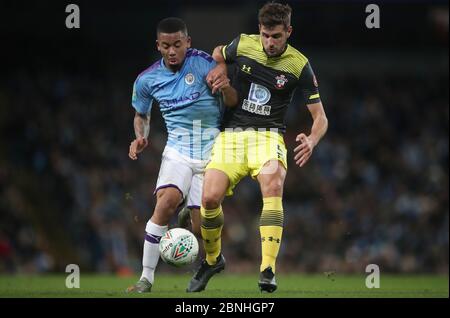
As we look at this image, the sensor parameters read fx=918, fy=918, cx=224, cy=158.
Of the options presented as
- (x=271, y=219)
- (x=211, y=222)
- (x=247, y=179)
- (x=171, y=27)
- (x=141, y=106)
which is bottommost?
(x=247, y=179)

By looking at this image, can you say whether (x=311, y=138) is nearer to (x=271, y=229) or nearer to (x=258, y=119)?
(x=258, y=119)

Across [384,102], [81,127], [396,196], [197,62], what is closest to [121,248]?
[81,127]

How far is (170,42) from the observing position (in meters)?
9.17

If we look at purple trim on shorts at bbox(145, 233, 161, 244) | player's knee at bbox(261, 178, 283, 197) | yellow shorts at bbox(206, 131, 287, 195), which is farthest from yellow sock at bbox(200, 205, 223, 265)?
player's knee at bbox(261, 178, 283, 197)

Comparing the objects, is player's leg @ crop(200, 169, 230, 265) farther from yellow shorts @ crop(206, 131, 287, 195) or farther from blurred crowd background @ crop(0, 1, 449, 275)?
blurred crowd background @ crop(0, 1, 449, 275)

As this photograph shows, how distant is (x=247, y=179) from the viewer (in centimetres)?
2056

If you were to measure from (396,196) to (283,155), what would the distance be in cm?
1167

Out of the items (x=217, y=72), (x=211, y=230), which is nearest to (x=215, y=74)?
(x=217, y=72)

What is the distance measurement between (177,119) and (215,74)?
736mm

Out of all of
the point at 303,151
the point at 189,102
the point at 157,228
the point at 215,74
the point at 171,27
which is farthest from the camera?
the point at 189,102

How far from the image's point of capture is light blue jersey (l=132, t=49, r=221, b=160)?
9.38 metres

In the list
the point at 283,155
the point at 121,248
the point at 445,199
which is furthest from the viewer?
the point at 445,199

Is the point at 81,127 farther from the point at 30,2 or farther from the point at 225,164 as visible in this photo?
the point at 225,164

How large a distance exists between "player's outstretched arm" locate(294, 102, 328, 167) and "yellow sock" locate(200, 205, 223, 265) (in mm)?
971
